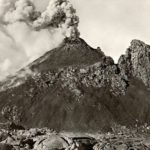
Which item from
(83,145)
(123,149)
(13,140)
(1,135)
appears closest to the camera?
(123,149)

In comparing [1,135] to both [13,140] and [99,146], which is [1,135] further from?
[99,146]

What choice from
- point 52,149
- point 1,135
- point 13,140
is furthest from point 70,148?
point 1,135

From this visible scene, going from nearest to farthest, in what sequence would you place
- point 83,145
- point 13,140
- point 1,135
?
1. point 83,145
2. point 13,140
3. point 1,135

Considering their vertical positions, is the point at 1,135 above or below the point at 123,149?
above

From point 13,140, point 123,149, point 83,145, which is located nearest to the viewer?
point 123,149

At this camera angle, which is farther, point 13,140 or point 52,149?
point 13,140

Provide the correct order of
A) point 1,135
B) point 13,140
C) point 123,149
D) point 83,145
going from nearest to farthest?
point 123,149 → point 83,145 → point 13,140 → point 1,135

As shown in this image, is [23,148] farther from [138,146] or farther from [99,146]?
[138,146]

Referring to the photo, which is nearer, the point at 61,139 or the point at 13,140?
the point at 61,139

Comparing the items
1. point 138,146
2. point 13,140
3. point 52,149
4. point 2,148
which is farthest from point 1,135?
point 138,146
